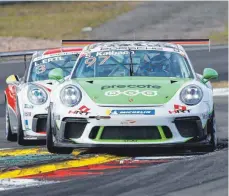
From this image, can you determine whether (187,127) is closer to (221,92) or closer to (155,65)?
(155,65)

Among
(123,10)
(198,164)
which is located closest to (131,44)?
(198,164)

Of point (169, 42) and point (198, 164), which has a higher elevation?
point (169, 42)

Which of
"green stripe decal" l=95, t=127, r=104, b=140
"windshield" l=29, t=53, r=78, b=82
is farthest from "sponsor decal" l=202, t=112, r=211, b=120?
"windshield" l=29, t=53, r=78, b=82

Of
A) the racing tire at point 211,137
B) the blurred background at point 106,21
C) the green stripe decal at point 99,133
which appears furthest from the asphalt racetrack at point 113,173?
the blurred background at point 106,21

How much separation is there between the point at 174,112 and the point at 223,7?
29281mm

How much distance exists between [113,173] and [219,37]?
938 inches

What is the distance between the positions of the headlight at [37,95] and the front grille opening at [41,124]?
17 cm

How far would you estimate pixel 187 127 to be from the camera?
9898mm

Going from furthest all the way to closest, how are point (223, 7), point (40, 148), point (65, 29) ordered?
point (223, 7)
point (65, 29)
point (40, 148)

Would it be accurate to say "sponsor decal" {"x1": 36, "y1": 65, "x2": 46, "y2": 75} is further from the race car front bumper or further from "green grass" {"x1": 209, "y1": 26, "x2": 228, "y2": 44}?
"green grass" {"x1": 209, "y1": 26, "x2": 228, "y2": 44}

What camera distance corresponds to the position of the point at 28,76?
1224 cm

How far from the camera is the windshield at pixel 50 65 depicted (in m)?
12.3

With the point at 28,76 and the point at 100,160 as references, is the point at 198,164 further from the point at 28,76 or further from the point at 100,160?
the point at 28,76

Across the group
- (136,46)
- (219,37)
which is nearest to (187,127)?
(136,46)
